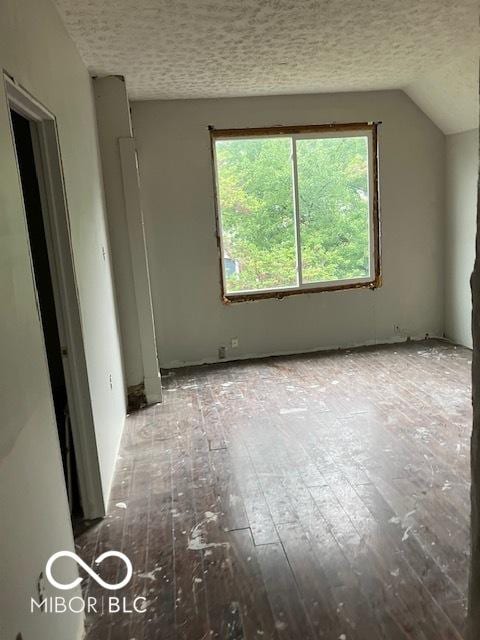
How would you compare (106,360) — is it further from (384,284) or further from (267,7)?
(384,284)

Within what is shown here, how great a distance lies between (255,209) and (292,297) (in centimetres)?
98

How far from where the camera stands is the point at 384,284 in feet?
18.1

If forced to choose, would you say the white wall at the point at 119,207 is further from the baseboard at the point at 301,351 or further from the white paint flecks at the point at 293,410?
the white paint flecks at the point at 293,410

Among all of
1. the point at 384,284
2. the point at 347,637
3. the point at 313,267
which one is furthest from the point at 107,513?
the point at 384,284

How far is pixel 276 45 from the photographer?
135 inches

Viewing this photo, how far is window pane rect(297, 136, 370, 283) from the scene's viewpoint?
518cm

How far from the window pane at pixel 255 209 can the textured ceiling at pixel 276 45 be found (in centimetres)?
54

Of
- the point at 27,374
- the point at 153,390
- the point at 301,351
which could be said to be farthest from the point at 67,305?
the point at 301,351

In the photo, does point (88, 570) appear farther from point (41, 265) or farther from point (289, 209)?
point (289, 209)

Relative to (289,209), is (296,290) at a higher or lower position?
lower

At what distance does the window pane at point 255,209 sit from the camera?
507 cm

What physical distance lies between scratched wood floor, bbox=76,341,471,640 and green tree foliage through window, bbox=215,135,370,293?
55.1 inches

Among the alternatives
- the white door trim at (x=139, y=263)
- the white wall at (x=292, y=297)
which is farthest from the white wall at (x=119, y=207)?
the white wall at (x=292, y=297)

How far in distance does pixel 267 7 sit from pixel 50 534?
107 inches
